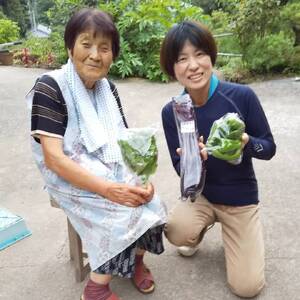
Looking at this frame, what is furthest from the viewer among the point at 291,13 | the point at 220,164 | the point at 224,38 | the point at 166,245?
the point at 224,38

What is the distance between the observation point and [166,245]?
2664 millimetres

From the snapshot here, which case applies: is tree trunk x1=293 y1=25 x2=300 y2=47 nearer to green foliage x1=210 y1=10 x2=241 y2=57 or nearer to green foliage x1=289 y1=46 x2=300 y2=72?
green foliage x1=289 y1=46 x2=300 y2=72

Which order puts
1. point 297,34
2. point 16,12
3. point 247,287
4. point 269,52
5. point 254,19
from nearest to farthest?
1. point 247,287
2. point 269,52
3. point 254,19
4. point 297,34
5. point 16,12

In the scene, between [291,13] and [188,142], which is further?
[291,13]

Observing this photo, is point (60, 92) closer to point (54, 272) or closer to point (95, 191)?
point (95, 191)

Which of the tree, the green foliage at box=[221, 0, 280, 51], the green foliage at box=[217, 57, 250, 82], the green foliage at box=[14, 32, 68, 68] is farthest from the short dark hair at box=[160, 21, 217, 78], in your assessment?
the green foliage at box=[14, 32, 68, 68]

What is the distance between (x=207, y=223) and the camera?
2.37 m

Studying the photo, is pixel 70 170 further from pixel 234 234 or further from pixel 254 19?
pixel 254 19

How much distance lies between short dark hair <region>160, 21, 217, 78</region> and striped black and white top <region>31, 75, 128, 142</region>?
59 centimetres

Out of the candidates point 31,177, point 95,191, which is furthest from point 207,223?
point 31,177

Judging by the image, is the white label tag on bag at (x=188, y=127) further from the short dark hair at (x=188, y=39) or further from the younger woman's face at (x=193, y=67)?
the short dark hair at (x=188, y=39)

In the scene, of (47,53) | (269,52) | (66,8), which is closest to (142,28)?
(66,8)

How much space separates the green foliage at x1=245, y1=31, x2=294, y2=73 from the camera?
649 centimetres

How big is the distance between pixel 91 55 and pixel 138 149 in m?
0.51
